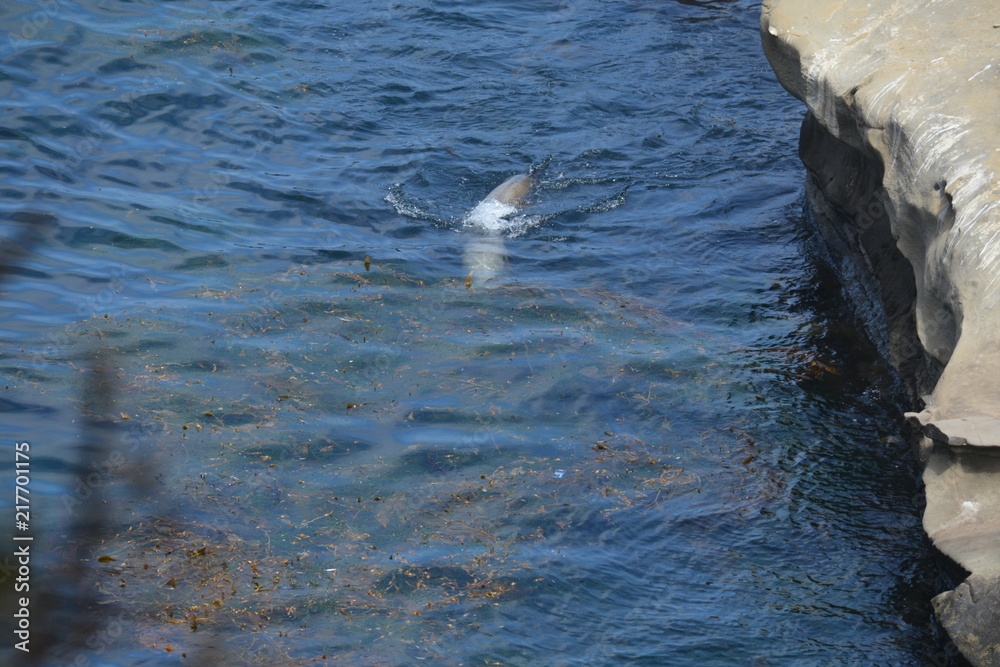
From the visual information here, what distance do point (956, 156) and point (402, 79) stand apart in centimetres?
785

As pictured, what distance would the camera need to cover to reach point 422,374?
23.2 feet

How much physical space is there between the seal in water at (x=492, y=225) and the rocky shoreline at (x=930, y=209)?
113 inches

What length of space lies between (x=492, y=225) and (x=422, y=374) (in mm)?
2682

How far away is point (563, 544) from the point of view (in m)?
5.59

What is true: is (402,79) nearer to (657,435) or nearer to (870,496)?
(657,435)

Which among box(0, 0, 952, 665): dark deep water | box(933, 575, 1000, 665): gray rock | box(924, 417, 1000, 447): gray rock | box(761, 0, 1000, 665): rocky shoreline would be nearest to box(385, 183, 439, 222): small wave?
box(0, 0, 952, 665): dark deep water

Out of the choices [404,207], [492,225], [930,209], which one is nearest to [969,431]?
[930,209]

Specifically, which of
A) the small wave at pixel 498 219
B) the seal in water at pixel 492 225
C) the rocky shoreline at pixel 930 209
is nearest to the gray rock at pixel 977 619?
the rocky shoreline at pixel 930 209

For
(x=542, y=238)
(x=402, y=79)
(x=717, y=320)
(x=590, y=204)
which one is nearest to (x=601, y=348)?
(x=717, y=320)

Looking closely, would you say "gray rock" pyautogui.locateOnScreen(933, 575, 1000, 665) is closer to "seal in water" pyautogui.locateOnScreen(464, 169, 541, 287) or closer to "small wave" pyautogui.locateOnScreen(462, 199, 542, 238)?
"seal in water" pyautogui.locateOnScreen(464, 169, 541, 287)

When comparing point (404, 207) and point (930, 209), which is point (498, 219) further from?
point (930, 209)

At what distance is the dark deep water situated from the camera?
5.05m

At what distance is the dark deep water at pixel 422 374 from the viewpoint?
5.05m

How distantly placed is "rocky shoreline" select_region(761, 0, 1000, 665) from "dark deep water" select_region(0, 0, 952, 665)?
1.96 ft
